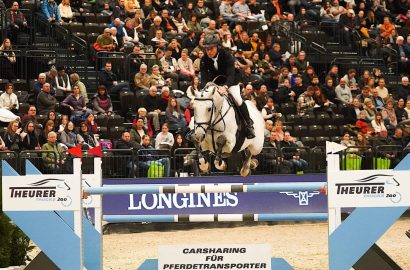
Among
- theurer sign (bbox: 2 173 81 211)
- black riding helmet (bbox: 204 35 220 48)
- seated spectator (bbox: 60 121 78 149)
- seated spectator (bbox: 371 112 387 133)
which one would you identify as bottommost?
seated spectator (bbox: 371 112 387 133)

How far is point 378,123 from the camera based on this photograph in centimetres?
2173

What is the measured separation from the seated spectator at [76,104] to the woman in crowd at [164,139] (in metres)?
1.41

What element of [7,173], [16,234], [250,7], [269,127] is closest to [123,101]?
[269,127]

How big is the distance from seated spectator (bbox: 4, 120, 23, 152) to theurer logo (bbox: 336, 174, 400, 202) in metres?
10.0

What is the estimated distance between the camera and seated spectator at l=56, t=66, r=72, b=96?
65.7 feet

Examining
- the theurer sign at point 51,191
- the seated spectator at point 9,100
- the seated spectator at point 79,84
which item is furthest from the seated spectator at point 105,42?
the theurer sign at point 51,191

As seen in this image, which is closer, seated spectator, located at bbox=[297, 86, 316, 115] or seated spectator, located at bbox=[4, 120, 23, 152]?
seated spectator, located at bbox=[4, 120, 23, 152]

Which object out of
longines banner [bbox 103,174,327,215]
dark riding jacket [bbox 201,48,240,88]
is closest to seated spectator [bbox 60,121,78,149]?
longines banner [bbox 103,174,327,215]

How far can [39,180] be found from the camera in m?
9.40

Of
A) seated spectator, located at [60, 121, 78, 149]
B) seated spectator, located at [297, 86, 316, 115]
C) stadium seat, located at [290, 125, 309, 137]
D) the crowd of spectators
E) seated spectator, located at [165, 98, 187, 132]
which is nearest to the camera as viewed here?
seated spectator, located at [60, 121, 78, 149]

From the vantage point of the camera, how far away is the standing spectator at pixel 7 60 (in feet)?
65.8

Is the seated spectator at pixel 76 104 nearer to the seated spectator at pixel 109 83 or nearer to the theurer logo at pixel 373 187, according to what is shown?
the seated spectator at pixel 109 83

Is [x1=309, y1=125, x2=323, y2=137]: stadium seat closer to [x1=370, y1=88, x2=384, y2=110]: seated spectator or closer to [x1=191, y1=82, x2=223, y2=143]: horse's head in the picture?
[x1=370, y1=88, x2=384, y2=110]: seated spectator

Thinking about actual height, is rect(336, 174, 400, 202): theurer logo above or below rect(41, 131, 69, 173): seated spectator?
above
